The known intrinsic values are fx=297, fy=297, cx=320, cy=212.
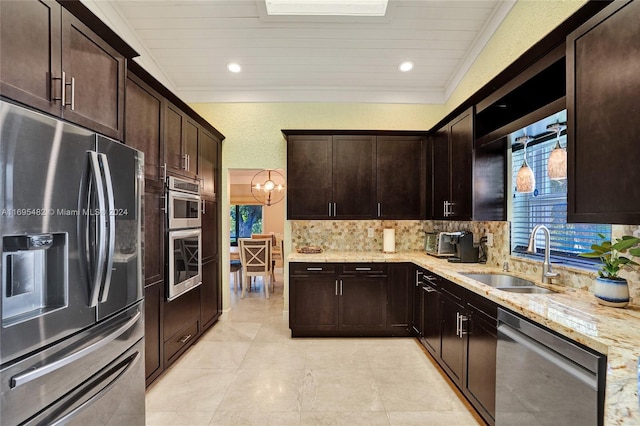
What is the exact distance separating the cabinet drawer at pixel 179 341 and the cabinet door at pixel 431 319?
8.15ft

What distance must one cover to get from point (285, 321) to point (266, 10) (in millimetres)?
3590

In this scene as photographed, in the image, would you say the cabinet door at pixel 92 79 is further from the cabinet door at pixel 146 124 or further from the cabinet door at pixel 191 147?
the cabinet door at pixel 191 147

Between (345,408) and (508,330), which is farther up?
(508,330)

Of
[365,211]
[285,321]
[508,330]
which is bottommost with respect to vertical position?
[285,321]

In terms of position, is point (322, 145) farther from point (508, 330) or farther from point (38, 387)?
point (38, 387)

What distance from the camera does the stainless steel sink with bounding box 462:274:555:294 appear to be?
7.11 feet

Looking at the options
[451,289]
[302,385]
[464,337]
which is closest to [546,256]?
[451,289]

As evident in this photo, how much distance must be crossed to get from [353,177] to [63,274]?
307 cm

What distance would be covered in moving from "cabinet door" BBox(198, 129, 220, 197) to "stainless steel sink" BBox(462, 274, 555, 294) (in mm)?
3004

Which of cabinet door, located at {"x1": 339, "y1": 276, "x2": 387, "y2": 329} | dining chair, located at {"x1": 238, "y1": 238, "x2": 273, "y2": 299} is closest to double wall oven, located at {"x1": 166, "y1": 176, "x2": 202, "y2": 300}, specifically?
cabinet door, located at {"x1": 339, "y1": 276, "x2": 387, "y2": 329}

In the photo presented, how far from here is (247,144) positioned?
13.7ft

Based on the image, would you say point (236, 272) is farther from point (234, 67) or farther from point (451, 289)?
point (451, 289)

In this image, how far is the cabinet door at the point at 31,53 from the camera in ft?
3.74

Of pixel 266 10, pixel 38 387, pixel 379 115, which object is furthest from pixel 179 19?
pixel 38 387
